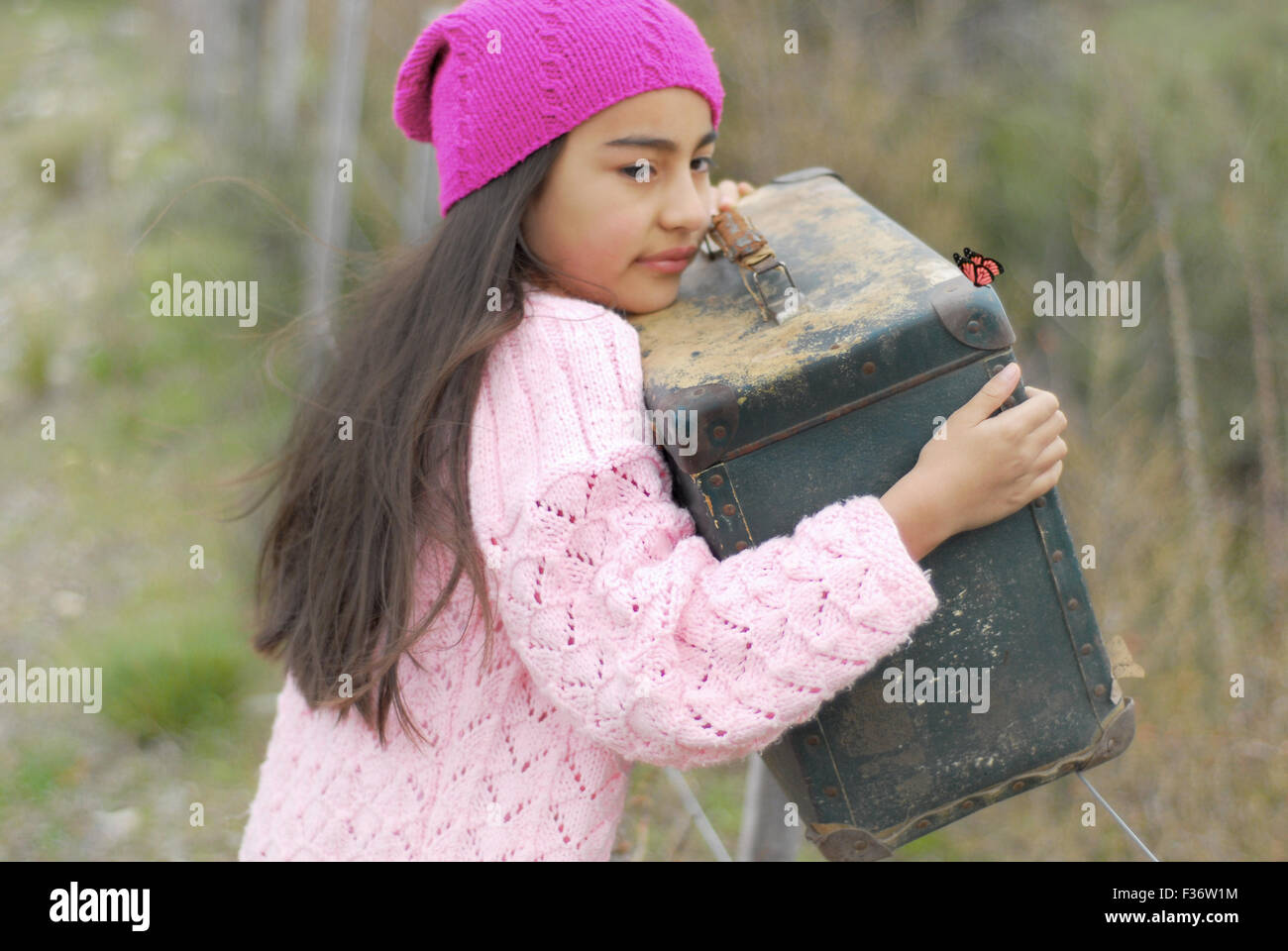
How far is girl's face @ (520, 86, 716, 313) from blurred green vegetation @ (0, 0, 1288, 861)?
1.00 meters

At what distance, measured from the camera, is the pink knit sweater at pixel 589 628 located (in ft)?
4.40

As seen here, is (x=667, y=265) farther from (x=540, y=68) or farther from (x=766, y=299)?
(x=540, y=68)

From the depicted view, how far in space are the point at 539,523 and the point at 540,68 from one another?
69cm

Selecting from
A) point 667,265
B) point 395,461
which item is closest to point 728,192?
point 667,265

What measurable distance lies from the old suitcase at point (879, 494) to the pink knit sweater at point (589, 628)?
8 centimetres

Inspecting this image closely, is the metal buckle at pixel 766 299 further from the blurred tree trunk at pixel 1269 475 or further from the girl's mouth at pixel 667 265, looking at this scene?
the blurred tree trunk at pixel 1269 475

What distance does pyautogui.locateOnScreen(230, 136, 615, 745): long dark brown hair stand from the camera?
1.54 m

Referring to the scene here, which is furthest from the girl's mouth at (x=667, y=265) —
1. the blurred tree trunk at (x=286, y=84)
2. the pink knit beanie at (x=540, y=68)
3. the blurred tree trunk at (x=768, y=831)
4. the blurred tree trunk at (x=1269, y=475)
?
the blurred tree trunk at (x=286, y=84)

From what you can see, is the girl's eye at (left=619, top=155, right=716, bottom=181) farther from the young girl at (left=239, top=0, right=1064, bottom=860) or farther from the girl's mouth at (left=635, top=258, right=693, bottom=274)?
the girl's mouth at (left=635, top=258, right=693, bottom=274)

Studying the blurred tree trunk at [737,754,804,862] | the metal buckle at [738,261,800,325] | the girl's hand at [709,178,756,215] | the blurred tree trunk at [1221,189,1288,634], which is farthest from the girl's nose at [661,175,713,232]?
the blurred tree trunk at [1221,189,1288,634]

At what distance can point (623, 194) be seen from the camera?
5.23 feet

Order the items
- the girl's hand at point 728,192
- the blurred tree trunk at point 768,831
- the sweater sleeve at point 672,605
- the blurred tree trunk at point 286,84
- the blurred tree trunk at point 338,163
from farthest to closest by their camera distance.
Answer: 1. the blurred tree trunk at point 286,84
2. the blurred tree trunk at point 338,163
3. the blurred tree trunk at point 768,831
4. the girl's hand at point 728,192
5. the sweater sleeve at point 672,605
